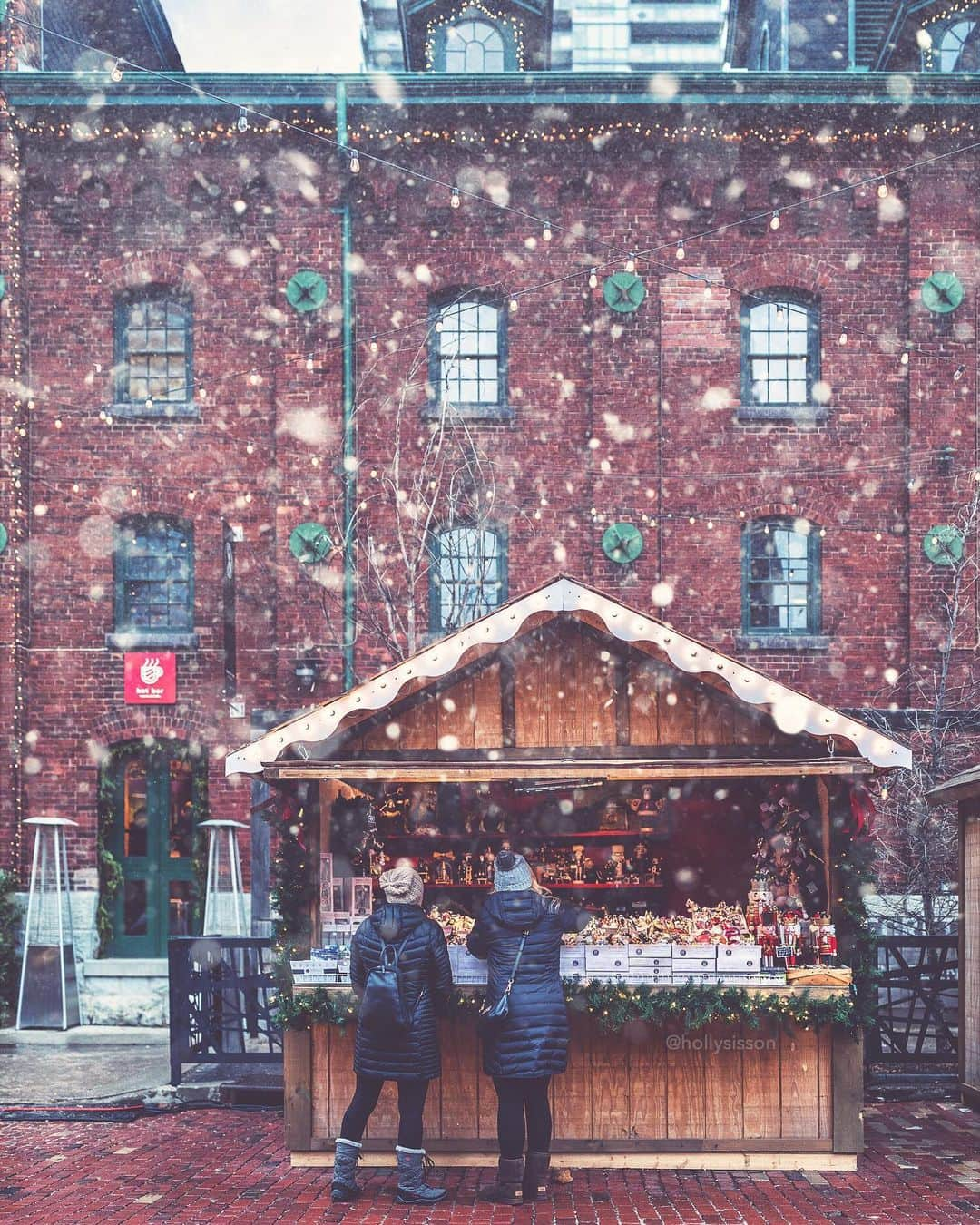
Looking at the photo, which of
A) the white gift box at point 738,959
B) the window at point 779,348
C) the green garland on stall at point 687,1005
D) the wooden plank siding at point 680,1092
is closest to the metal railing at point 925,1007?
the wooden plank siding at point 680,1092

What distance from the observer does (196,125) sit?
1597cm

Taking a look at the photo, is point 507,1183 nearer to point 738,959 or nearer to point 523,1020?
point 523,1020

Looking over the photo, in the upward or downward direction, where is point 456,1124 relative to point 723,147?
downward

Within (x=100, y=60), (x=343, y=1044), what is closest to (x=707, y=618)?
(x=343, y=1044)

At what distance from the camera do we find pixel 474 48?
677 inches

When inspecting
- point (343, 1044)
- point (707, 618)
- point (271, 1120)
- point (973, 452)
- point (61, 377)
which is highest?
point (61, 377)

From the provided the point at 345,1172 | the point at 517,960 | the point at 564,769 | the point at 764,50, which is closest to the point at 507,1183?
the point at 345,1172

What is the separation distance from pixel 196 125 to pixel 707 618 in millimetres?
8722

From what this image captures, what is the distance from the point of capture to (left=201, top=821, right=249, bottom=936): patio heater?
1469 cm

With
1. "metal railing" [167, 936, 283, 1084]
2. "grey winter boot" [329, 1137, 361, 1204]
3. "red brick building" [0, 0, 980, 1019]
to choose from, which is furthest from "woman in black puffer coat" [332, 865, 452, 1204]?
"red brick building" [0, 0, 980, 1019]

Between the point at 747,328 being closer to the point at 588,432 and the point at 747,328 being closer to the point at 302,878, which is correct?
the point at 588,432

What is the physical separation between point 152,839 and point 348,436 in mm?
5503

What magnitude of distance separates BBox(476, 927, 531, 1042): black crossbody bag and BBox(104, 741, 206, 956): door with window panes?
8871 mm

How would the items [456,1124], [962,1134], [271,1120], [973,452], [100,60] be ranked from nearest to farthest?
1. [456,1124]
2. [962,1134]
3. [271,1120]
4. [973,452]
5. [100,60]
